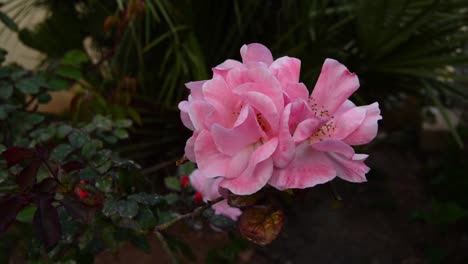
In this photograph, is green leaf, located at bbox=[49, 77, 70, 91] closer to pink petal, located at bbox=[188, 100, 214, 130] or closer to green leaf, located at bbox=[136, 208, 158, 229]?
green leaf, located at bbox=[136, 208, 158, 229]

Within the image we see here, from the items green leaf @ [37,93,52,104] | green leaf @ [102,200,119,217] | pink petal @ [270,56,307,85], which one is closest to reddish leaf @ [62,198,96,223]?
green leaf @ [102,200,119,217]

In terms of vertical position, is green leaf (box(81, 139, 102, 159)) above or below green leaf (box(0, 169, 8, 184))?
below

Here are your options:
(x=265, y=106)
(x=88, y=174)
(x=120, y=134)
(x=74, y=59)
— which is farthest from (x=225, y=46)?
(x=265, y=106)

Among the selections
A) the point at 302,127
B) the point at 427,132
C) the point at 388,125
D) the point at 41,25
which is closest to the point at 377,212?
the point at 427,132

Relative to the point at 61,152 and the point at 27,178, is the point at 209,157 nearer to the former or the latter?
the point at 27,178

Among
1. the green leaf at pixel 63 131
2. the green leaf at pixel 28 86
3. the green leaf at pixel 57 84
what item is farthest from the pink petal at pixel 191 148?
the green leaf at pixel 57 84
